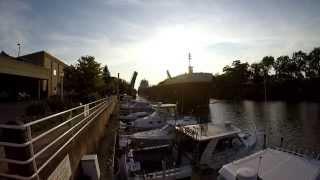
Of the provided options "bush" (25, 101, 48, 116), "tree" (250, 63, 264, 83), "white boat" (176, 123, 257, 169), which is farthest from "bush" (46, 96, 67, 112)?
"tree" (250, 63, 264, 83)

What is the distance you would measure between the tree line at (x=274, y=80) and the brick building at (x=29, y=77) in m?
62.4

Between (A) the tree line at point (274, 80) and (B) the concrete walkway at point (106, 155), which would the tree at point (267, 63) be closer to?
(A) the tree line at point (274, 80)

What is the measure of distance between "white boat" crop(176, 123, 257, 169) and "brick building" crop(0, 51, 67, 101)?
1553 centimetres

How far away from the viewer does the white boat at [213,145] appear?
47.0 ft

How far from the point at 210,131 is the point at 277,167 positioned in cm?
582

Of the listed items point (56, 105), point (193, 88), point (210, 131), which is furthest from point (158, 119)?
point (193, 88)

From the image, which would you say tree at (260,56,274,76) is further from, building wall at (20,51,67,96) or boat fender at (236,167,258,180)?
boat fender at (236,167,258,180)

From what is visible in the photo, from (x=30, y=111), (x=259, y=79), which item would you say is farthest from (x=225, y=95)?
(x=30, y=111)

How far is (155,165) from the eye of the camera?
49.2 ft

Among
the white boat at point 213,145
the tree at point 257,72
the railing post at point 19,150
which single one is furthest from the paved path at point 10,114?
the tree at point 257,72

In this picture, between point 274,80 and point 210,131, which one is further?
point 274,80

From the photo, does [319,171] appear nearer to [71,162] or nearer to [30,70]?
[71,162]

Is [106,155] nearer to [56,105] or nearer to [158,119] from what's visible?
[56,105]

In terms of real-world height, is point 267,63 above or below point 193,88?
above
